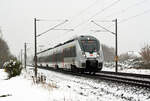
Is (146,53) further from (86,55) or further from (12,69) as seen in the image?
(12,69)

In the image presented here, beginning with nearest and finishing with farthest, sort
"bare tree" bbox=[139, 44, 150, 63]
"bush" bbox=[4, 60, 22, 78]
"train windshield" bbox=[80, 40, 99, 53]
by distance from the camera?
"train windshield" bbox=[80, 40, 99, 53], "bush" bbox=[4, 60, 22, 78], "bare tree" bbox=[139, 44, 150, 63]

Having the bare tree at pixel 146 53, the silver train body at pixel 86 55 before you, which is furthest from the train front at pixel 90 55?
the bare tree at pixel 146 53

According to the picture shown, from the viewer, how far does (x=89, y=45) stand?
22156 mm

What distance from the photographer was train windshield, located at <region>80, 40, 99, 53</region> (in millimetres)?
21866

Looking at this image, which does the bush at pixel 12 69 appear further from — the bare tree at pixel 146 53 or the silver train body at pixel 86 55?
the bare tree at pixel 146 53

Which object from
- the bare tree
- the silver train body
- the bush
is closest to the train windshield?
the silver train body

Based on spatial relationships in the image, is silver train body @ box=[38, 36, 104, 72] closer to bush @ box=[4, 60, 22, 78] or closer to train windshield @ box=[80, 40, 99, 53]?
train windshield @ box=[80, 40, 99, 53]

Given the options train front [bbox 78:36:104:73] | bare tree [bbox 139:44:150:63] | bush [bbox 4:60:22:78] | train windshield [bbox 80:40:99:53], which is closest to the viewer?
train front [bbox 78:36:104:73]

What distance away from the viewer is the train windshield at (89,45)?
21.9 metres

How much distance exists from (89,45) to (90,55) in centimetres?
104

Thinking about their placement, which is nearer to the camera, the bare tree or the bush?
the bush

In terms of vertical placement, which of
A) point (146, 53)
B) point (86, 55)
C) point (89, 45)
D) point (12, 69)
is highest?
point (89, 45)

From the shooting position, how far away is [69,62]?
2492 cm

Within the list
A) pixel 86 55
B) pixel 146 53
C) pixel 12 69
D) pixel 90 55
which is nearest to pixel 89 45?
pixel 90 55
